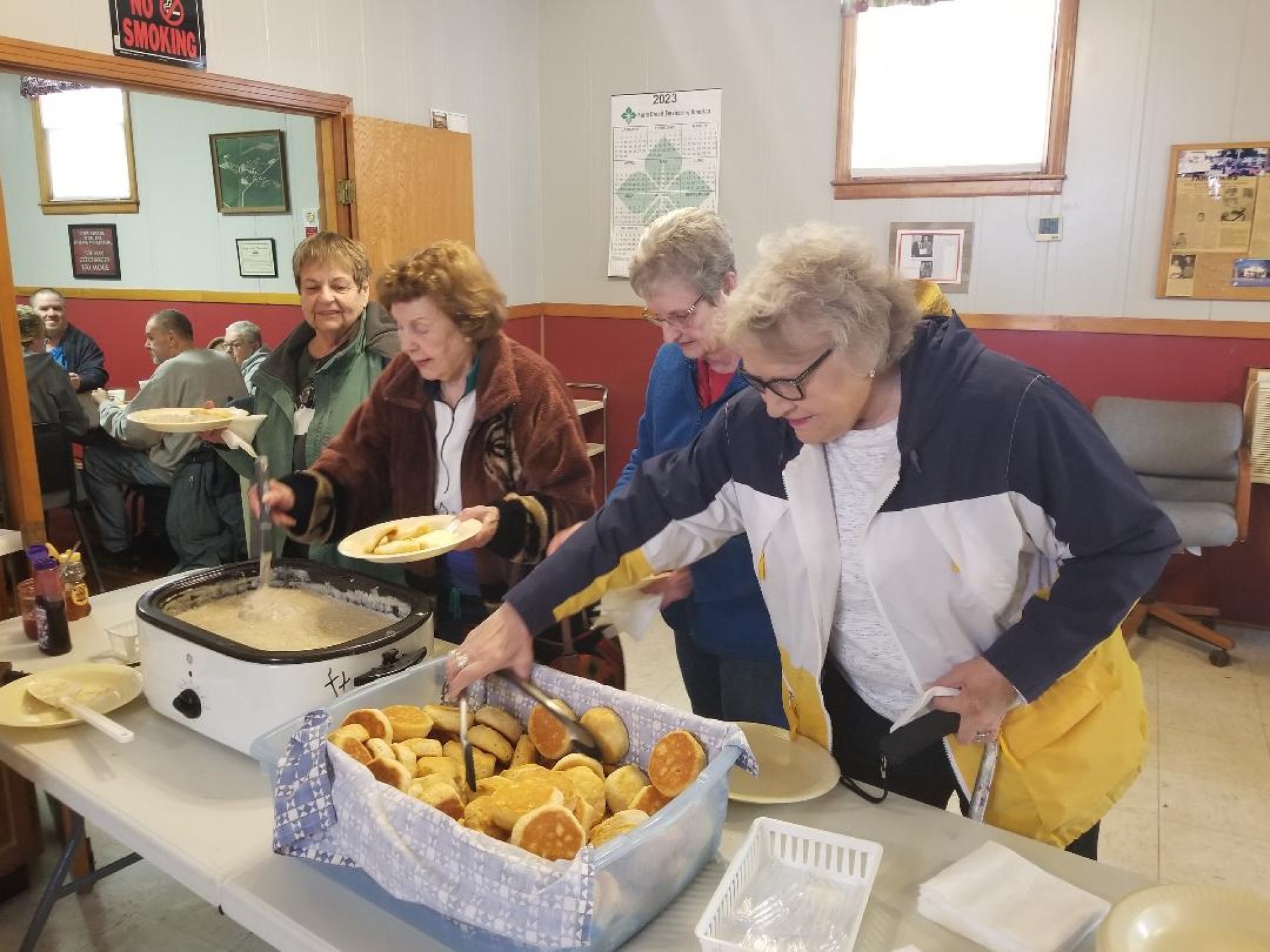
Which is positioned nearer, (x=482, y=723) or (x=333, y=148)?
(x=482, y=723)

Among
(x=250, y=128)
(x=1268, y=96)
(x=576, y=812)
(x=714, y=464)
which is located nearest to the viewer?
(x=576, y=812)

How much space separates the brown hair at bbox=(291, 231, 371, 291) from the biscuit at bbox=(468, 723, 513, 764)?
143 centimetres

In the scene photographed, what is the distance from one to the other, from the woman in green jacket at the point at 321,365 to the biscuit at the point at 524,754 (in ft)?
4.04

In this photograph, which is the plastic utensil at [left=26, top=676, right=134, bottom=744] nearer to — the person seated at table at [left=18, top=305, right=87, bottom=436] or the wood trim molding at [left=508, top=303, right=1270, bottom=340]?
the wood trim molding at [left=508, top=303, right=1270, bottom=340]

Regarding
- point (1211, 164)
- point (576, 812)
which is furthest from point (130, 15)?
point (1211, 164)

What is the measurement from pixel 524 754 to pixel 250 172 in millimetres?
4307

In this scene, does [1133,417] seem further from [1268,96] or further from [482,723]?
[482,723]

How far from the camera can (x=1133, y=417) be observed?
Answer: 3859mm

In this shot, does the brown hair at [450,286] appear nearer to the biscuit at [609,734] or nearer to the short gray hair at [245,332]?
the biscuit at [609,734]

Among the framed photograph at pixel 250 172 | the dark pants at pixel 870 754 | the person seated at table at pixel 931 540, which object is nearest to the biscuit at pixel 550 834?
the person seated at table at pixel 931 540

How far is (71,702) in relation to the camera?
1474 mm

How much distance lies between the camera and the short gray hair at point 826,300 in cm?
121

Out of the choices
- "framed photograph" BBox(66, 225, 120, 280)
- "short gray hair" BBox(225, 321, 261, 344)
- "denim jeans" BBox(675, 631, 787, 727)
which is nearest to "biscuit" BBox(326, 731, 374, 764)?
"denim jeans" BBox(675, 631, 787, 727)

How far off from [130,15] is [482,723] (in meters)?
2.63
